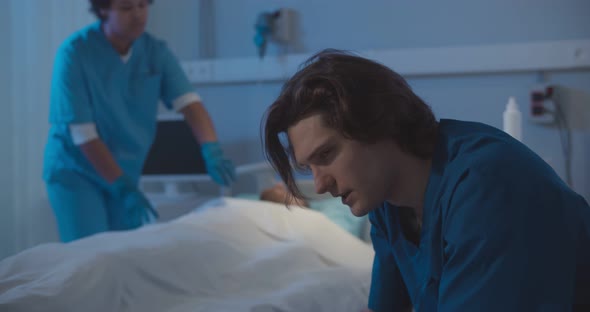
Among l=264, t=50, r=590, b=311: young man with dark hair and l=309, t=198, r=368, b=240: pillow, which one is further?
l=309, t=198, r=368, b=240: pillow

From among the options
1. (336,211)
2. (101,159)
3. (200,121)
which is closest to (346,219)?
(336,211)

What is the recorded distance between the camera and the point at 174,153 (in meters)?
3.09

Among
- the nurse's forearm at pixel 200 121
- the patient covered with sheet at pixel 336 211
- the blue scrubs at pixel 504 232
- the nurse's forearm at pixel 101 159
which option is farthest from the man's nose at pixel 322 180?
the nurse's forearm at pixel 200 121

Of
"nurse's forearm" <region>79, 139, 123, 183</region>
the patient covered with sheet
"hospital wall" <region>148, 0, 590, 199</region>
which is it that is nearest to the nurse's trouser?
"nurse's forearm" <region>79, 139, 123, 183</region>

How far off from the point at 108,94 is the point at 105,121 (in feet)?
0.34

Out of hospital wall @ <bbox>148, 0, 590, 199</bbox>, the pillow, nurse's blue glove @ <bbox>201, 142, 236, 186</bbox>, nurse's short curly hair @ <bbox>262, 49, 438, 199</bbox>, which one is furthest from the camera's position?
hospital wall @ <bbox>148, 0, 590, 199</bbox>

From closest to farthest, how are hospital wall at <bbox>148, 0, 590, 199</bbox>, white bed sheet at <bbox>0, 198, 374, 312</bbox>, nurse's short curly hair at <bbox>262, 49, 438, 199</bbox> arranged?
nurse's short curly hair at <bbox>262, 49, 438, 199</bbox> < white bed sheet at <bbox>0, 198, 374, 312</bbox> < hospital wall at <bbox>148, 0, 590, 199</bbox>

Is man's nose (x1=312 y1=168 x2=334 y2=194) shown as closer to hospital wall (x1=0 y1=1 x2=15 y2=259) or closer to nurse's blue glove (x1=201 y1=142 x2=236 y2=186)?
nurse's blue glove (x1=201 y1=142 x2=236 y2=186)

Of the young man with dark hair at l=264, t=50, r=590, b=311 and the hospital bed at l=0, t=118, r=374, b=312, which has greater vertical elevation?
the young man with dark hair at l=264, t=50, r=590, b=311

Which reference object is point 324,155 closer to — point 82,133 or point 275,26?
point 82,133

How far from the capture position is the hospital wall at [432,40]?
2.49 m

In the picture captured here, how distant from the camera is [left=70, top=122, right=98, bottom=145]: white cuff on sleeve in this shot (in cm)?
206

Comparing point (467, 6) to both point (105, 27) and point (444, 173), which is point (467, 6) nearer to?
point (105, 27)

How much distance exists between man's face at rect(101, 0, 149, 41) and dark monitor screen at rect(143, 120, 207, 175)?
3.01 feet
